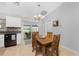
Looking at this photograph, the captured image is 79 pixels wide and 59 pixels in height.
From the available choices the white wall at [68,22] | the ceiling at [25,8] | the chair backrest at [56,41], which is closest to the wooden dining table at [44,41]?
the chair backrest at [56,41]

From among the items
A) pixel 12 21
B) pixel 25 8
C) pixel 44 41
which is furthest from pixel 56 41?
pixel 12 21

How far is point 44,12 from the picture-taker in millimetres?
3000

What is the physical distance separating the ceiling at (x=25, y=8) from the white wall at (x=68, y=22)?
0.19 metres

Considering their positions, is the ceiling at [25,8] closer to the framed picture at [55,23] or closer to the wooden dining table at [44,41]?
the framed picture at [55,23]

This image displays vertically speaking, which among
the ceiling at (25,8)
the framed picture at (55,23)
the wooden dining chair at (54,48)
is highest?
the ceiling at (25,8)

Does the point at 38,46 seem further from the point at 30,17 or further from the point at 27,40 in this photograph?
the point at 30,17

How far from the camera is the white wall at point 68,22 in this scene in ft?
9.84

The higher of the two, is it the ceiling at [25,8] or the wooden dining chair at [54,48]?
the ceiling at [25,8]

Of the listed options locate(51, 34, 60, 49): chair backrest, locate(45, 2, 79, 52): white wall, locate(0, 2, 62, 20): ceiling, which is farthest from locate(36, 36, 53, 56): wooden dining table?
locate(0, 2, 62, 20): ceiling

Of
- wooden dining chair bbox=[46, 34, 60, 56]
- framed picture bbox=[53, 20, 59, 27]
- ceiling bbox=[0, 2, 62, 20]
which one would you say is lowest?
wooden dining chair bbox=[46, 34, 60, 56]

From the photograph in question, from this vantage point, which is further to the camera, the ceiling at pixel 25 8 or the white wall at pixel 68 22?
the white wall at pixel 68 22

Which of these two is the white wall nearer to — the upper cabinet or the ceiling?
the ceiling

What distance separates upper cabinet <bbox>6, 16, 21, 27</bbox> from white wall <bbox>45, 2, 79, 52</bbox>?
30.1 inches

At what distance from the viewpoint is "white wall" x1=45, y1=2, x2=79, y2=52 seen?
300 cm
